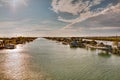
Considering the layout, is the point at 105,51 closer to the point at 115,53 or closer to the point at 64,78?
the point at 115,53

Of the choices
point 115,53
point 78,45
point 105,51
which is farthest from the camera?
point 78,45

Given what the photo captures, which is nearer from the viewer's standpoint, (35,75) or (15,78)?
(15,78)

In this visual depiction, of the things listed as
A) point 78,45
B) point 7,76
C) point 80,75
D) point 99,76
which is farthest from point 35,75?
point 78,45

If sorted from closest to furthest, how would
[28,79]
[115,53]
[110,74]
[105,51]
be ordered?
[28,79], [110,74], [115,53], [105,51]

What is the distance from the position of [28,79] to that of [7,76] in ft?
13.8

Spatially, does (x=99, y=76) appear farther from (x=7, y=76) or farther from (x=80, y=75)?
(x=7, y=76)

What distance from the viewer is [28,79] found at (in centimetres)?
2948

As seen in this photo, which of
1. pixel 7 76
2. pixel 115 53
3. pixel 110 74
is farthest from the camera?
pixel 115 53

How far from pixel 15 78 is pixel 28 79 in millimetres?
2213

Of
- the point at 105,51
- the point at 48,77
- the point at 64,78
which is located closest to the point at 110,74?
the point at 64,78

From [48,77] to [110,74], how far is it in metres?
10.9

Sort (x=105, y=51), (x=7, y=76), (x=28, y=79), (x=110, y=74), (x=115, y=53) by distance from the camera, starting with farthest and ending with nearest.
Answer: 1. (x=105, y=51)
2. (x=115, y=53)
3. (x=110, y=74)
4. (x=7, y=76)
5. (x=28, y=79)

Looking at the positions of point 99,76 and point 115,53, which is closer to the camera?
point 99,76

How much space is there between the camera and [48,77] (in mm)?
31016
